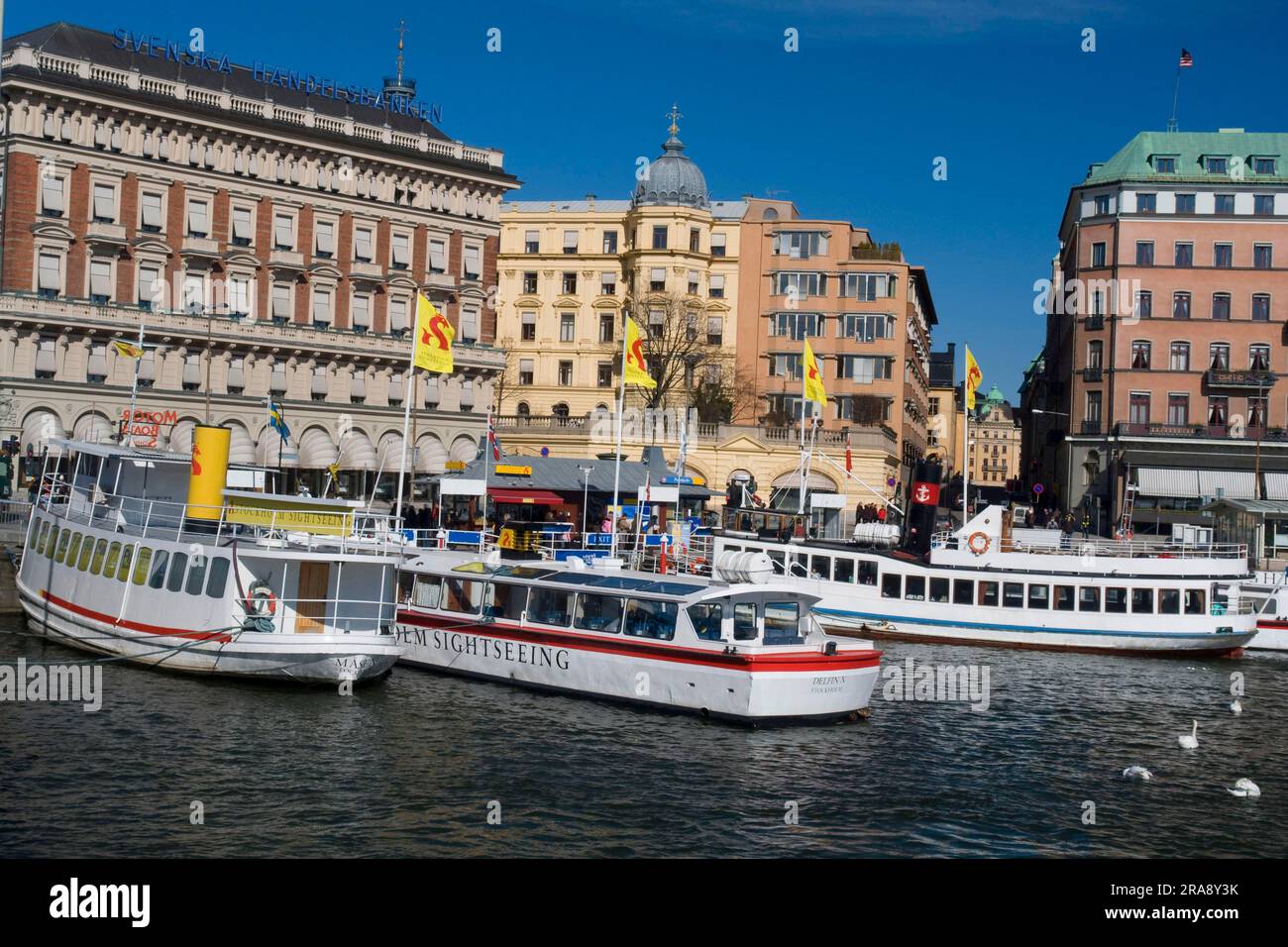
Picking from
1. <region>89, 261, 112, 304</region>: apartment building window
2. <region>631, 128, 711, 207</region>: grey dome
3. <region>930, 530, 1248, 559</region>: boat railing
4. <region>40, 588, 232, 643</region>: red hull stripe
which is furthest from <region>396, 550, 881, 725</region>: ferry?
<region>631, 128, 711, 207</region>: grey dome

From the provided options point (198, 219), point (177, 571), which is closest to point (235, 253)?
point (198, 219)

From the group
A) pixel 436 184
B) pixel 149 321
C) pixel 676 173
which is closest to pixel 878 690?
pixel 149 321

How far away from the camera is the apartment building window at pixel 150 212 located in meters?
77.4

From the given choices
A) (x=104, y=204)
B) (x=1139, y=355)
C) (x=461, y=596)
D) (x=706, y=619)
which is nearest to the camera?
(x=706, y=619)

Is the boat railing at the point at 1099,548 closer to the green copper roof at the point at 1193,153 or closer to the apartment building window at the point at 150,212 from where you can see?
the green copper roof at the point at 1193,153

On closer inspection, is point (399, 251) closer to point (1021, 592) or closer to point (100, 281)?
point (100, 281)

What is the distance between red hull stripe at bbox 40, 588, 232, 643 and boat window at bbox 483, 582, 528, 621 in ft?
23.0

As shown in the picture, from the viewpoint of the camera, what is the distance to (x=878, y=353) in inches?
4026

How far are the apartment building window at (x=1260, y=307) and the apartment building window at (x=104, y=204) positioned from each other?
2740 inches

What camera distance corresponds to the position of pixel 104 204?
2987 inches

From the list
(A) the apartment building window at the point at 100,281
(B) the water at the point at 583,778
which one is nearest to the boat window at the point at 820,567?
(B) the water at the point at 583,778

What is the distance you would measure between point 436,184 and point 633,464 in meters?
31.5

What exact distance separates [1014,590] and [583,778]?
2799cm
